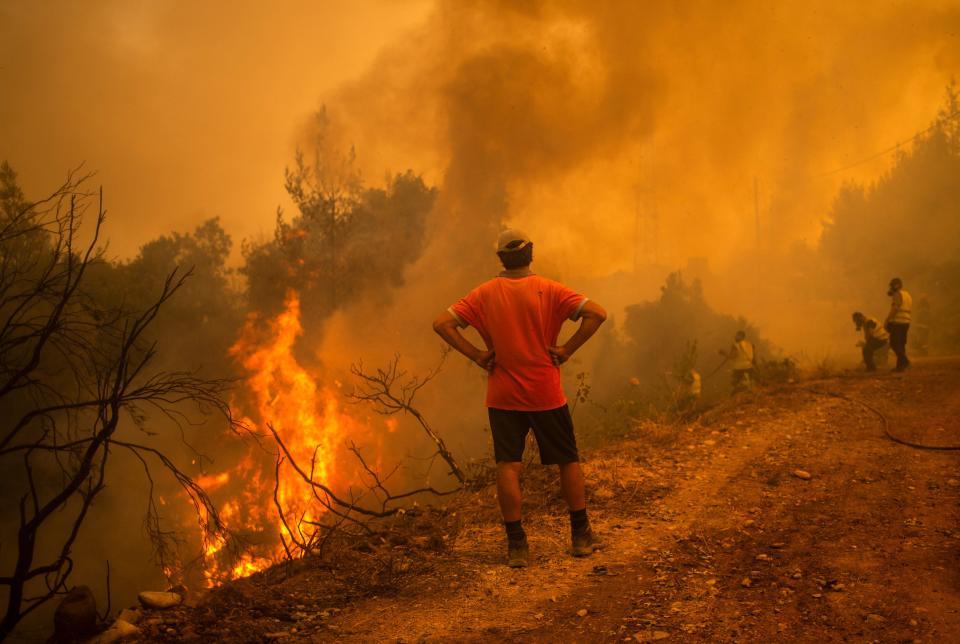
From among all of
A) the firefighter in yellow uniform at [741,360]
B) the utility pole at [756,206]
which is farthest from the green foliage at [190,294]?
the utility pole at [756,206]

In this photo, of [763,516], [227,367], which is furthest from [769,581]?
[227,367]

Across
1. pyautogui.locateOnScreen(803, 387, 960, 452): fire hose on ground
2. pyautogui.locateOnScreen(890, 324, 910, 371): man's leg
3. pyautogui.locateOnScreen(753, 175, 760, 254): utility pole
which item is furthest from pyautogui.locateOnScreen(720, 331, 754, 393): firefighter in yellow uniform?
pyautogui.locateOnScreen(753, 175, 760, 254): utility pole

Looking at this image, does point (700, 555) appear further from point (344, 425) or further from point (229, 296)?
point (229, 296)

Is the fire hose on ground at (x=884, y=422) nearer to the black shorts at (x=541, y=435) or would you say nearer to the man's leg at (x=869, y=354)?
the man's leg at (x=869, y=354)

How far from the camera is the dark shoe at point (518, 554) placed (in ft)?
12.3

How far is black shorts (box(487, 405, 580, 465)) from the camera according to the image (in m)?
3.72

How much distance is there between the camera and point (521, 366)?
12.2 ft

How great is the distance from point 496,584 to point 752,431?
473 cm

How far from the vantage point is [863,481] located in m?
4.95

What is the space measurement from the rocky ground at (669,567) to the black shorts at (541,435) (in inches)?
27.2

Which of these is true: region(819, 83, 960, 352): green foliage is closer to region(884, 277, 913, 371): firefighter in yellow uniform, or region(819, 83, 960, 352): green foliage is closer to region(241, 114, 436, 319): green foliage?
region(884, 277, 913, 371): firefighter in yellow uniform

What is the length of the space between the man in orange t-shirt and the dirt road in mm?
438

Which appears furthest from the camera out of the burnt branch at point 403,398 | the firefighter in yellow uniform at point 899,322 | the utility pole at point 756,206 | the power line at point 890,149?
the utility pole at point 756,206

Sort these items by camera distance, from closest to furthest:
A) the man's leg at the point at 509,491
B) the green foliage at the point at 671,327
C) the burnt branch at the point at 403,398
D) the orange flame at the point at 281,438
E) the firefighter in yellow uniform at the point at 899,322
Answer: the man's leg at the point at 509,491, the burnt branch at the point at 403,398, the firefighter in yellow uniform at the point at 899,322, the orange flame at the point at 281,438, the green foliage at the point at 671,327
